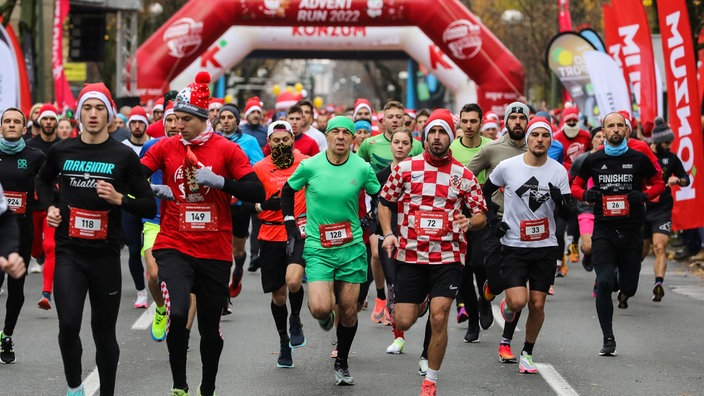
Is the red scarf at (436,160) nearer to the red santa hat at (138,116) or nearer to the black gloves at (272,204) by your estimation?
the black gloves at (272,204)

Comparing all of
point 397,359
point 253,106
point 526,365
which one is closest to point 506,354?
point 526,365

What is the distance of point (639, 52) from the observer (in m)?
18.5

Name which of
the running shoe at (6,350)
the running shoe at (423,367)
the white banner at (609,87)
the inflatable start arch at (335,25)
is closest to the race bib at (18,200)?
the running shoe at (6,350)

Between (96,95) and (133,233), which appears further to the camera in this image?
(133,233)

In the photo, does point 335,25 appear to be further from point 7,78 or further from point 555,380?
point 555,380

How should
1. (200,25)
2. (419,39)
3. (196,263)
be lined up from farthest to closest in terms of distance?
(419,39) → (200,25) → (196,263)

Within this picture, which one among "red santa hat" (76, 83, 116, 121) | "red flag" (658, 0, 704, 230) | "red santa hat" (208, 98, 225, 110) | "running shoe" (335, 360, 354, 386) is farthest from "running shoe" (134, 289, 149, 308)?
"red flag" (658, 0, 704, 230)

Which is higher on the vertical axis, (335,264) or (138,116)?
(138,116)

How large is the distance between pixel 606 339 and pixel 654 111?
816cm

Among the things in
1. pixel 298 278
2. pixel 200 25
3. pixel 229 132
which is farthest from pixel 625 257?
pixel 200 25

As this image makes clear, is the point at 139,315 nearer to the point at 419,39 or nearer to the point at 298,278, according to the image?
the point at 298,278

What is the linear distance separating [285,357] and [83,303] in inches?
107

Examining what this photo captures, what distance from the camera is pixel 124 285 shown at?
15875 mm

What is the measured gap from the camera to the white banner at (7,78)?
17172 millimetres
